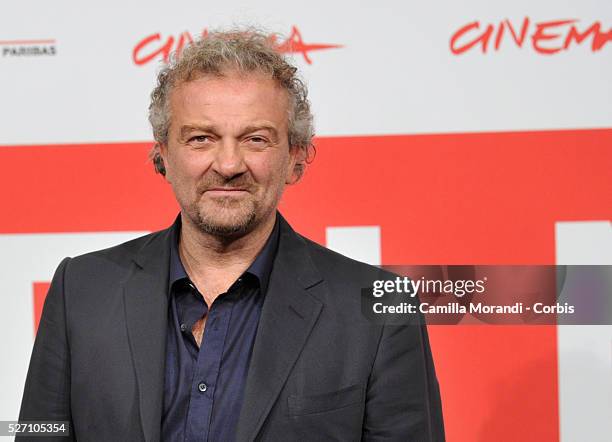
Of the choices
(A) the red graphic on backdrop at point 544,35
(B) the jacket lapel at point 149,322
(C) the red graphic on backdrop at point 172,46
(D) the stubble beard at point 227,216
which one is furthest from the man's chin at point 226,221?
(A) the red graphic on backdrop at point 544,35

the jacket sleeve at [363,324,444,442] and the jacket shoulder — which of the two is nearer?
the jacket sleeve at [363,324,444,442]

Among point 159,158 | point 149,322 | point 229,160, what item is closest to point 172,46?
point 159,158

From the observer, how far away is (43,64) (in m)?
1.72

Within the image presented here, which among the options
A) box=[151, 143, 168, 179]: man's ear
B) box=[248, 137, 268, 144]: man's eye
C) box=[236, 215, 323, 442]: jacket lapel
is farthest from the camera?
box=[151, 143, 168, 179]: man's ear

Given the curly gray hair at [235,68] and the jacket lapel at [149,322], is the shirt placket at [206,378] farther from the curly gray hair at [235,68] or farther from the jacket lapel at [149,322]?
the curly gray hair at [235,68]

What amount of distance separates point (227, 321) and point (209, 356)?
0.06 m

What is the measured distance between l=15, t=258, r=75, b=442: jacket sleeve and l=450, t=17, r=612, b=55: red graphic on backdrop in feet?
3.35

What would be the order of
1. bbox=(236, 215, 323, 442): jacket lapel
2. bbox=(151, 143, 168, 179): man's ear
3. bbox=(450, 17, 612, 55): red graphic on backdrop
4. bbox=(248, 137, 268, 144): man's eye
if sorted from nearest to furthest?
bbox=(236, 215, 323, 442): jacket lapel < bbox=(248, 137, 268, 144): man's eye < bbox=(151, 143, 168, 179): man's ear < bbox=(450, 17, 612, 55): red graphic on backdrop

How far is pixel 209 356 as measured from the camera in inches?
44.7

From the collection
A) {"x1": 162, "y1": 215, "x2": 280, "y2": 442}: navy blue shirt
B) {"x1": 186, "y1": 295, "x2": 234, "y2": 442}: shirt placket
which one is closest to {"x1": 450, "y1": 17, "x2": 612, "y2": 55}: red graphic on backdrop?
{"x1": 162, "y1": 215, "x2": 280, "y2": 442}: navy blue shirt

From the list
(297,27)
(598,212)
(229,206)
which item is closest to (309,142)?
(229,206)

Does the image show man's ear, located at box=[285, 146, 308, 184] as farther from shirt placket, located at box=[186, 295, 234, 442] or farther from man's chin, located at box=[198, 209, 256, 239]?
shirt placket, located at box=[186, 295, 234, 442]

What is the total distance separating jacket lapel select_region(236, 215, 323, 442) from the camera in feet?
3.62

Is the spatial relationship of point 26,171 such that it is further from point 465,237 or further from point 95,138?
point 465,237
